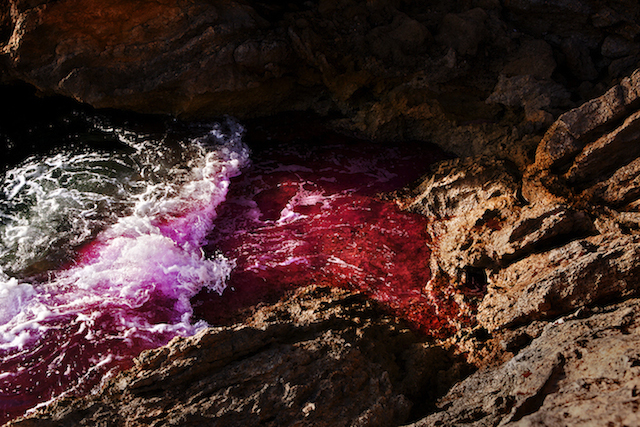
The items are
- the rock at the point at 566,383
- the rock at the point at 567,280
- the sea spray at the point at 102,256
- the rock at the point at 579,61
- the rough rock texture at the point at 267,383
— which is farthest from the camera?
the rock at the point at 579,61

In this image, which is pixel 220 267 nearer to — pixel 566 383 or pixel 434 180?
pixel 434 180

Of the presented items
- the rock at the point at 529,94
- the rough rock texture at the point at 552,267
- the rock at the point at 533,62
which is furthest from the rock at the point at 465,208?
the rock at the point at 533,62

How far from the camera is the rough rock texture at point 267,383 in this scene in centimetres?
297

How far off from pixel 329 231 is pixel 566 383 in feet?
11.6

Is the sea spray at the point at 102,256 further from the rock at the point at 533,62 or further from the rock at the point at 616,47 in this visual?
the rock at the point at 616,47

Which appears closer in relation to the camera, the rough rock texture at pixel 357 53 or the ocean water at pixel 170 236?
the ocean water at pixel 170 236

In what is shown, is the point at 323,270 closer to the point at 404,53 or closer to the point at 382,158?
the point at 382,158

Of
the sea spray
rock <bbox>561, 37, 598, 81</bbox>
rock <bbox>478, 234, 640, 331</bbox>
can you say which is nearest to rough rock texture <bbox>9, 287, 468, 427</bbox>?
rock <bbox>478, 234, 640, 331</bbox>

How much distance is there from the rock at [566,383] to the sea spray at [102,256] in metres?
2.91

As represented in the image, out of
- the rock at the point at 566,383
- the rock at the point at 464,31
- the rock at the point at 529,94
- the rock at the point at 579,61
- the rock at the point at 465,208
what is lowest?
the rock at the point at 566,383

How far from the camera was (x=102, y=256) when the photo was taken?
5438 millimetres

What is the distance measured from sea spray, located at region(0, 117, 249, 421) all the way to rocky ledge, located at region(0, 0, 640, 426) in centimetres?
103

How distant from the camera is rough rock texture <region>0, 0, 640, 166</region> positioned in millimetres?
6812

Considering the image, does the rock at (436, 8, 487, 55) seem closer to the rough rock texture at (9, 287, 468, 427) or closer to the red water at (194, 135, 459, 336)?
the red water at (194, 135, 459, 336)
